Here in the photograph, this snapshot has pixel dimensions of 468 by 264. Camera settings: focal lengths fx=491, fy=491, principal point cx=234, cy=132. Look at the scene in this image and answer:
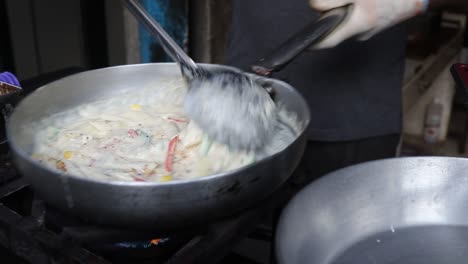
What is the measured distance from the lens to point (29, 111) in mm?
1113

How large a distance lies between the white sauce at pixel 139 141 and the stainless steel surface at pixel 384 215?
0.57ft

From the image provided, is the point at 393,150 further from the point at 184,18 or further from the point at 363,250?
the point at 184,18

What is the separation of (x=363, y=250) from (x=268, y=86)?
430mm

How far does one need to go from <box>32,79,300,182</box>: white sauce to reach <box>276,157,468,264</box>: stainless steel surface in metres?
Answer: 0.17

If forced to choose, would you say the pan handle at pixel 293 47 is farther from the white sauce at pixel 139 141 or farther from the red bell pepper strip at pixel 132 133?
the red bell pepper strip at pixel 132 133

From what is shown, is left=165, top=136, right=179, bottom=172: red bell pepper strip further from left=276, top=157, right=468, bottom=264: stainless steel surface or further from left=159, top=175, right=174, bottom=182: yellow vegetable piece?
left=276, top=157, right=468, bottom=264: stainless steel surface

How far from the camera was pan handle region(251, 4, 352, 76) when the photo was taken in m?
1.01

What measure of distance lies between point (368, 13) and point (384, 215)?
0.48 meters

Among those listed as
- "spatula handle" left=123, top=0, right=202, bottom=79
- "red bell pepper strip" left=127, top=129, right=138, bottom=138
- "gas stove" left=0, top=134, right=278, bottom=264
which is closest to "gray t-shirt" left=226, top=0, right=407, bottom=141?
"spatula handle" left=123, top=0, right=202, bottom=79

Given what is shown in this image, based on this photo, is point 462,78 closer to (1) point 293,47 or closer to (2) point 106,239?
(1) point 293,47

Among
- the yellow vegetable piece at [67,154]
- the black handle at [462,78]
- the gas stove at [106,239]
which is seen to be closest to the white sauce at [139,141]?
the yellow vegetable piece at [67,154]

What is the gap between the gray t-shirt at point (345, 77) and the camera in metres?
1.60

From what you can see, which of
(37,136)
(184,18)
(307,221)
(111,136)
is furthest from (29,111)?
(184,18)

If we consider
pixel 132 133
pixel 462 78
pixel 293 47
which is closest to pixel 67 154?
pixel 132 133
